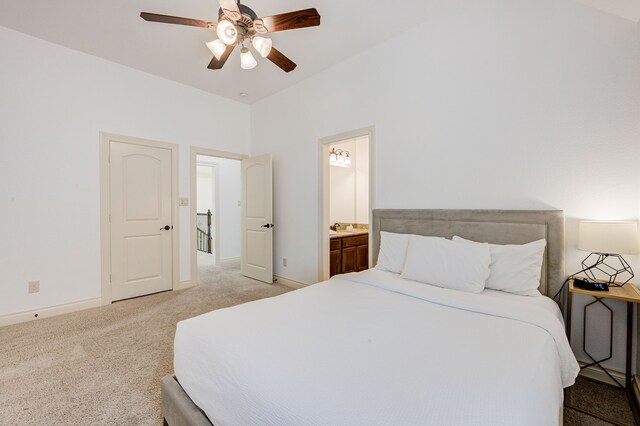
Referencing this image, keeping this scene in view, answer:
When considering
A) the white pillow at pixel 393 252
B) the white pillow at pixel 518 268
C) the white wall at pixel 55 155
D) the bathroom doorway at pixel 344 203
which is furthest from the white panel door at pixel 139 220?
the white pillow at pixel 518 268

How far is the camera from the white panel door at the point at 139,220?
143 inches

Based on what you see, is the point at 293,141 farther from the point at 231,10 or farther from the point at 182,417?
the point at 182,417

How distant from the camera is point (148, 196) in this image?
3.88 meters

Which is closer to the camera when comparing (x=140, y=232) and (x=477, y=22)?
(x=477, y=22)

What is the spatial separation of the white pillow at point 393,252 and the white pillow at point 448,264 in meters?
0.16

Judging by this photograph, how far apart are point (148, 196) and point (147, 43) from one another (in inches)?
73.9

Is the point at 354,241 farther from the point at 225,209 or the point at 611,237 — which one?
the point at 225,209

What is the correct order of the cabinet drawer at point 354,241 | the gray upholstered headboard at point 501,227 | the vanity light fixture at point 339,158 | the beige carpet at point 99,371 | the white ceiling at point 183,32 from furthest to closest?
1. the vanity light fixture at point 339,158
2. the cabinet drawer at point 354,241
3. the white ceiling at point 183,32
4. the gray upholstered headboard at point 501,227
5. the beige carpet at point 99,371

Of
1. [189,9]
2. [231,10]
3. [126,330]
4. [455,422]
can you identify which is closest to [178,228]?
[126,330]

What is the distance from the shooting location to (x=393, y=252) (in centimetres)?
267

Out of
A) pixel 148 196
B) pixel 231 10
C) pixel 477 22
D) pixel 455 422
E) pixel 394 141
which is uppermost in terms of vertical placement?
pixel 477 22

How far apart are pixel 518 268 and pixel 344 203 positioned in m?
3.37

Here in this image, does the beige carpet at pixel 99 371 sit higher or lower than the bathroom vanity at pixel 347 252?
lower

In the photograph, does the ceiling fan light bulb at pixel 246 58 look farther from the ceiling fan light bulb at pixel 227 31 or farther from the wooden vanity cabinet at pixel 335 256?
the wooden vanity cabinet at pixel 335 256
